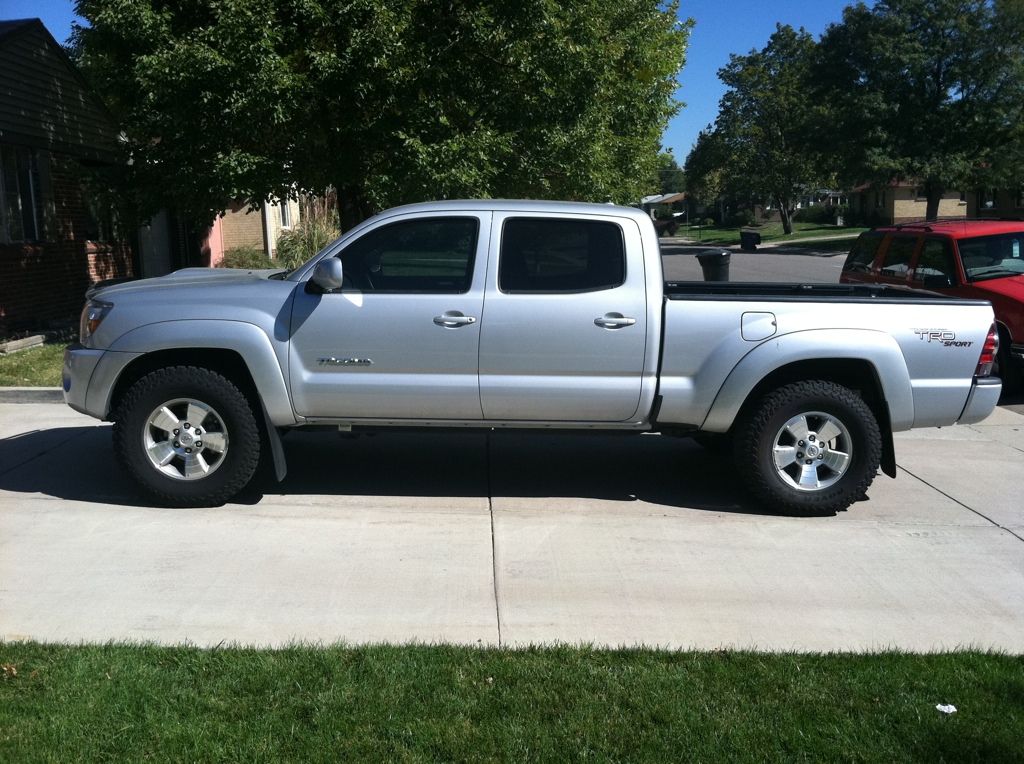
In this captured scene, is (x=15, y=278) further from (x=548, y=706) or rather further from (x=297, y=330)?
(x=548, y=706)

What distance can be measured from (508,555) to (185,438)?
2270 millimetres

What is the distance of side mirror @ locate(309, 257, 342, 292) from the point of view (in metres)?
6.29

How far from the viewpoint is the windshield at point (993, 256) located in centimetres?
1103

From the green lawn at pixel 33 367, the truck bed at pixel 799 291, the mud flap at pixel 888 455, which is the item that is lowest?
the mud flap at pixel 888 455

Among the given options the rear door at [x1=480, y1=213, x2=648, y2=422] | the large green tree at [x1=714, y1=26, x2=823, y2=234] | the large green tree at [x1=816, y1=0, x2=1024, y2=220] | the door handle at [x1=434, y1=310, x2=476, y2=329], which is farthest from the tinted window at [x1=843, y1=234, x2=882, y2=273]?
the large green tree at [x1=714, y1=26, x2=823, y2=234]

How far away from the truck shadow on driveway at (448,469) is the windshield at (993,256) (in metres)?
4.36

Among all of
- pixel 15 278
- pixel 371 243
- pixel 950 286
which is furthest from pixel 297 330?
pixel 15 278

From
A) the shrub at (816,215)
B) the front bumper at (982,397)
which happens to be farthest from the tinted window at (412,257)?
the shrub at (816,215)

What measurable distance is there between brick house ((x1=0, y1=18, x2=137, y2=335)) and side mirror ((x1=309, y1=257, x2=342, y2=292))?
8.93m

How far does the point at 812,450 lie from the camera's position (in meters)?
6.70

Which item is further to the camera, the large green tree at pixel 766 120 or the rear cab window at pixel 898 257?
the large green tree at pixel 766 120

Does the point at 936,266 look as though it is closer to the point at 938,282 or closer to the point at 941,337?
the point at 938,282

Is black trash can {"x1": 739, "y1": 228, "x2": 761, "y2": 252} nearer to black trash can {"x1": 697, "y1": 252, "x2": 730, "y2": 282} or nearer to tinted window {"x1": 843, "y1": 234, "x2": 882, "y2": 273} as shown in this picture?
tinted window {"x1": 843, "y1": 234, "x2": 882, "y2": 273}

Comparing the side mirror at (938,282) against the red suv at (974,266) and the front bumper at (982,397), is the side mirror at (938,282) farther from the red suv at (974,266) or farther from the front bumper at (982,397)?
the front bumper at (982,397)
